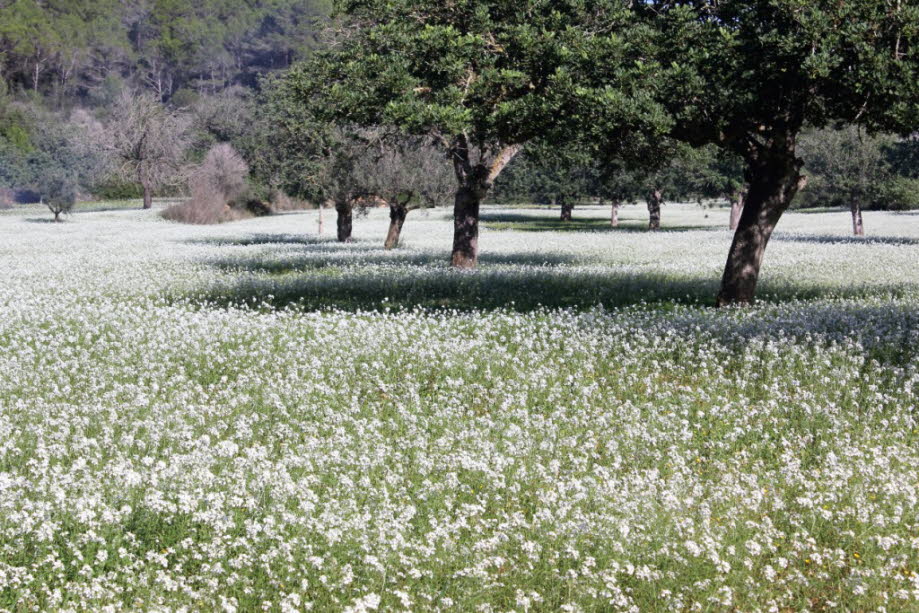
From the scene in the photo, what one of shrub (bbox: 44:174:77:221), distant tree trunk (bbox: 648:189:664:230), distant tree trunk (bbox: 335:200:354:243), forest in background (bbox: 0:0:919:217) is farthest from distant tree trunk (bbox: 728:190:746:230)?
shrub (bbox: 44:174:77:221)

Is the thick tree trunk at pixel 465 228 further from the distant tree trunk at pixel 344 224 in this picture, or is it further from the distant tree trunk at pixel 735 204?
the distant tree trunk at pixel 735 204

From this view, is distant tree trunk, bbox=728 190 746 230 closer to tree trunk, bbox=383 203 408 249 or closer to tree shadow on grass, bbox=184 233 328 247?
tree shadow on grass, bbox=184 233 328 247

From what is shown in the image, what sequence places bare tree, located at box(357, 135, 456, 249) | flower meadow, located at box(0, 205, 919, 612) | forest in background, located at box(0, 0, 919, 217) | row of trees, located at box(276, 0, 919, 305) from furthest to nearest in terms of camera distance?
forest in background, located at box(0, 0, 919, 217) < bare tree, located at box(357, 135, 456, 249) < row of trees, located at box(276, 0, 919, 305) < flower meadow, located at box(0, 205, 919, 612)

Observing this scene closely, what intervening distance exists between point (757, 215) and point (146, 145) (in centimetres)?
8504

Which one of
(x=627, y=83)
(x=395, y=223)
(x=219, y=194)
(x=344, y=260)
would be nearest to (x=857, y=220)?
(x=395, y=223)

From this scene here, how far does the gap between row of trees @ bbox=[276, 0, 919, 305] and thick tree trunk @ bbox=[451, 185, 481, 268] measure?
19.4 feet

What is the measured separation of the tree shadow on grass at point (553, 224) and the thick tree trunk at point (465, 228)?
37.6 meters

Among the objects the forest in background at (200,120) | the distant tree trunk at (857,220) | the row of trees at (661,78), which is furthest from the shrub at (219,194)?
the row of trees at (661,78)

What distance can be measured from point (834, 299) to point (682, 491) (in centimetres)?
1307

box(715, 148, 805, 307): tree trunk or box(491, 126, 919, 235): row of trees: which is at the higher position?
box(491, 126, 919, 235): row of trees

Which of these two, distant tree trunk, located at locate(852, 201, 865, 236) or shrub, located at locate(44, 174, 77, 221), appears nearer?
distant tree trunk, located at locate(852, 201, 865, 236)

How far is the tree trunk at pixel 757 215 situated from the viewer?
17391 mm

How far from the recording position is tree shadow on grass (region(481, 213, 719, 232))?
2594 inches

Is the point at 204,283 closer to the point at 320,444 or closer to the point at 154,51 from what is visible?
the point at 320,444
